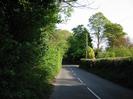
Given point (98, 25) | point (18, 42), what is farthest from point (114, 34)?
point (18, 42)

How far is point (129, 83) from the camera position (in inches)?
1235

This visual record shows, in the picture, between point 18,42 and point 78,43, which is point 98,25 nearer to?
point 78,43

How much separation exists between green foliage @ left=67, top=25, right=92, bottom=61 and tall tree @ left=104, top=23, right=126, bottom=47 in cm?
703

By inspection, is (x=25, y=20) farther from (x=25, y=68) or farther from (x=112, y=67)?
(x=112, y=67)

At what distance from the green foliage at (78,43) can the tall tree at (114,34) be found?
7026 millimetres

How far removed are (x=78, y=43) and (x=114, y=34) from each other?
42.9 feet

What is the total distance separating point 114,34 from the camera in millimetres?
127500

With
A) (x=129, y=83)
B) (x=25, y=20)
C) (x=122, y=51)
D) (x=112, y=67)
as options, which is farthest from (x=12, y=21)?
(x=122, y=51)

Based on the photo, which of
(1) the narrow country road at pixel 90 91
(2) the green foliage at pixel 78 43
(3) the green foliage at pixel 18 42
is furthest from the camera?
(2) the green foliage at pixel 78 43

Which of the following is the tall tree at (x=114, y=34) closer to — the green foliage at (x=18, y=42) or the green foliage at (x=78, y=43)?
the green foliage at (x=78, y=43)

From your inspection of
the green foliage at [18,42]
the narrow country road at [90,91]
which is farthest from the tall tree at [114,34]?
the green foliage at [18,42]

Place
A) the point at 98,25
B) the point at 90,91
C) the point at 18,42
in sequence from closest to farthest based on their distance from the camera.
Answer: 1. the point at 18,42
2. the point at 90,91
3. the point at 98,25

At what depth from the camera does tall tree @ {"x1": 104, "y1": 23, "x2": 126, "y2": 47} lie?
→ 123m

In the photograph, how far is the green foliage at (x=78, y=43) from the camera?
130 meters
